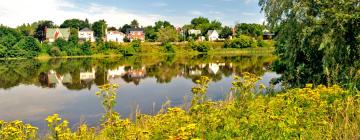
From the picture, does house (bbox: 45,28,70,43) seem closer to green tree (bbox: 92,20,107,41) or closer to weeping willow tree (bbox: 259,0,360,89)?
green tree (bbox: 92,20,107,41)

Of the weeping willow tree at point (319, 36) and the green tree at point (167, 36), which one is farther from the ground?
the green tree at point (167, 36)

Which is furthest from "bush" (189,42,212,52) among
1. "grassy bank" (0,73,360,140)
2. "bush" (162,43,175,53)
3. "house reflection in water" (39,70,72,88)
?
"grassy bank" (0,73,360,140)

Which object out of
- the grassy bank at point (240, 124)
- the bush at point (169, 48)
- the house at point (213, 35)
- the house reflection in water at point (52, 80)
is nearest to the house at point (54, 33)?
the bush at point (169, 48)

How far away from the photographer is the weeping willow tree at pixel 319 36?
45.2ft

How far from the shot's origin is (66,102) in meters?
26.2

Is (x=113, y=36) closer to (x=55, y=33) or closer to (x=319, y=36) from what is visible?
(x=55, y=33)

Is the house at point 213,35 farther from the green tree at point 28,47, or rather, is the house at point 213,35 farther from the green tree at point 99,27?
the green tree at point 28,47

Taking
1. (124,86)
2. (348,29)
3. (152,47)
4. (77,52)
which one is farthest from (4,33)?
(348,29)

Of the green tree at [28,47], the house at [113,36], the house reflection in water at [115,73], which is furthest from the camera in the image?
the house at [113,36]

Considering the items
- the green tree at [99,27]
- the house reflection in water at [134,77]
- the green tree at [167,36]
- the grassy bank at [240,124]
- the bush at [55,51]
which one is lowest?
the house reflection in water at [134,77]

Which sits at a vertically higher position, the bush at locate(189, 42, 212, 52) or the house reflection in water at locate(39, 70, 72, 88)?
the bush at locate(189, 42, 212, 52)

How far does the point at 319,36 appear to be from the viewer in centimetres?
1465

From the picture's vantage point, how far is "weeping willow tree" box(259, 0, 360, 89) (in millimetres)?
13789

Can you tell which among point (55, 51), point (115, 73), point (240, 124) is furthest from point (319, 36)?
point (55, 51)
